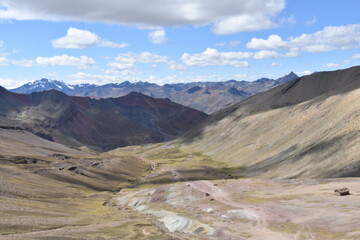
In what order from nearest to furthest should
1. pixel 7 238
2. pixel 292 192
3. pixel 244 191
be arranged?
1. pixel 7 238
2. pixel 292 192
3. pixel 244 191

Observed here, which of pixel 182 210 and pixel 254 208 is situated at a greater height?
pixel 254 208

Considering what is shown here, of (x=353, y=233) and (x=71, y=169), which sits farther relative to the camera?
(x=71, y=169)

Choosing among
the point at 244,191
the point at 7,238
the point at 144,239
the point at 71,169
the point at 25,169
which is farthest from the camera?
the point at 71,169

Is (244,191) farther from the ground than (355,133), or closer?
closer

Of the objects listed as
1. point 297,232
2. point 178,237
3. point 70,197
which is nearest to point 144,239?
point 178,237

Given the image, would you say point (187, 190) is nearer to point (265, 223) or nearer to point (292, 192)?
point (292, 192)

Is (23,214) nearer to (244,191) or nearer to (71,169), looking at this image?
(244,191)

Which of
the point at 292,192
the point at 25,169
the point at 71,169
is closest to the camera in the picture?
the point at 292,192

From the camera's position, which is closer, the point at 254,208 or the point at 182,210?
the point at 254,208

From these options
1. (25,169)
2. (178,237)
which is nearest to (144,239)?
(178,237)
